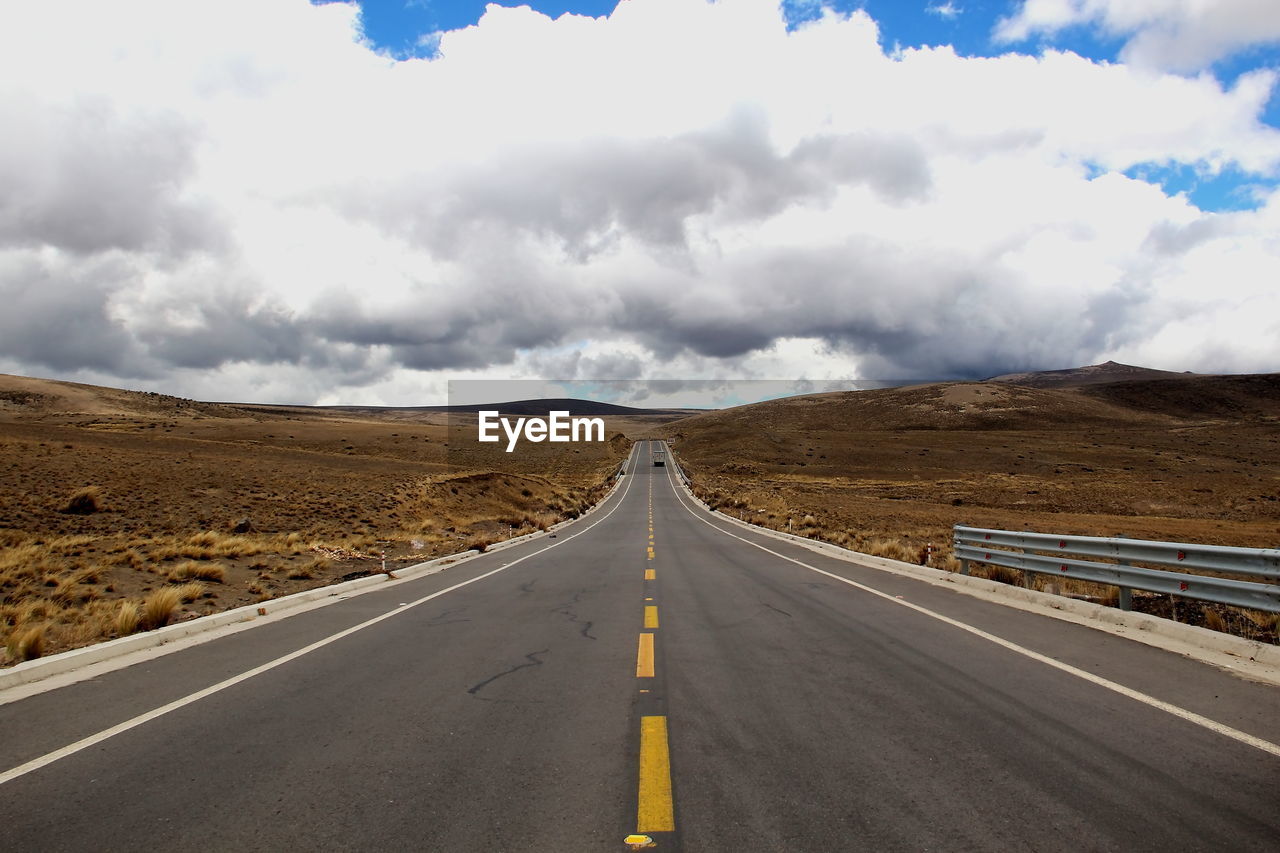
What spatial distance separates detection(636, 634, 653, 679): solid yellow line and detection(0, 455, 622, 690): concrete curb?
586 centimetres

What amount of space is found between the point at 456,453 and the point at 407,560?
7071cm

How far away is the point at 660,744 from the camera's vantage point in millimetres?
4941

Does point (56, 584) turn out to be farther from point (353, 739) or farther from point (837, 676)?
point (837, 676)

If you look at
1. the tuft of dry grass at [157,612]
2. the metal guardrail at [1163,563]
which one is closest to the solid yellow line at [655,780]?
the metal guardrail at [1163,563]

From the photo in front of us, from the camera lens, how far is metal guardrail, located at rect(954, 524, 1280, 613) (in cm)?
709

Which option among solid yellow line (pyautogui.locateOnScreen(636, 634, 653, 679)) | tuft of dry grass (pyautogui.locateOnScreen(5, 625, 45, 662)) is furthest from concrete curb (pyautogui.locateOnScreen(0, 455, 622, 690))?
solid yellow line (pyautogui.locateOnScreen(636, 634, 653, 679))

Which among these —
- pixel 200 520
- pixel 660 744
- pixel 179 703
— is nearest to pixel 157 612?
pixel 179 703

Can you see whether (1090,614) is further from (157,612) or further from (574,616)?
(157,612)

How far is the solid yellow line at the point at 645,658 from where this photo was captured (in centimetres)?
693

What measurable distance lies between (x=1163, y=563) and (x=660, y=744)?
8378 millimetres

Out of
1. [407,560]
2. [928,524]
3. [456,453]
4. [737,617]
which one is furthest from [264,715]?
[456,453]

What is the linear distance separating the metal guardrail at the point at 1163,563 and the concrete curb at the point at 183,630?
11720mm

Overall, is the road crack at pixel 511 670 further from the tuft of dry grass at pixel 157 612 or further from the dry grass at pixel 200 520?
the tuft of dry grass at pixel 157 612

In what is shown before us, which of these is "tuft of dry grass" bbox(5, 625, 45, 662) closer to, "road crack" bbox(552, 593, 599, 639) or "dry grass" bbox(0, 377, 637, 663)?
"dry grass" bbox(0, 377, 637, 663)
